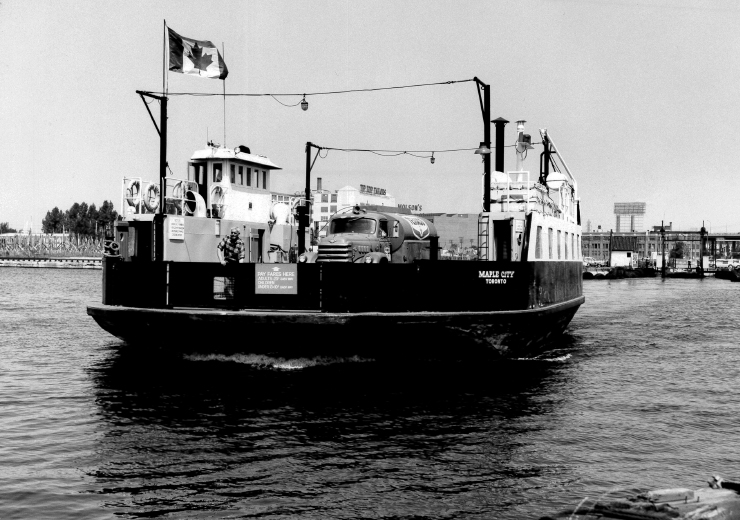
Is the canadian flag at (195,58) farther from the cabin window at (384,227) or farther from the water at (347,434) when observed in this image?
the water at (347,434)

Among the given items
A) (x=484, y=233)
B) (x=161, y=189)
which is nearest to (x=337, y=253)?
(x=484, y=233)

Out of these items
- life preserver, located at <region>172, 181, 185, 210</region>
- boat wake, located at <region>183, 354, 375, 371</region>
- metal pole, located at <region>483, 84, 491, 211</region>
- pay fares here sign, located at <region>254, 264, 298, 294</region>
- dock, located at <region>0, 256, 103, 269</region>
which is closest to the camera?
boat wake, located at <region>183, 354, 375, 371</region>

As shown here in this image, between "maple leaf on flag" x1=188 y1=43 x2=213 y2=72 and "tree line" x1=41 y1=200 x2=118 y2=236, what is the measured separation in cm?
14221

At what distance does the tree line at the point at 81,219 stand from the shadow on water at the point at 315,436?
488 feet

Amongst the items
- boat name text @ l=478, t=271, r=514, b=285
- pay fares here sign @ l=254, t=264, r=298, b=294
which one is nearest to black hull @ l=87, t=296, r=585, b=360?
pay fares here sign @ l=254, t=264, r=298, b=294

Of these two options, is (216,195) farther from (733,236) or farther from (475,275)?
(733,236)

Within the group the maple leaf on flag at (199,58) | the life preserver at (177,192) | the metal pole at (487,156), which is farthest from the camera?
the life preserver at (177,192)

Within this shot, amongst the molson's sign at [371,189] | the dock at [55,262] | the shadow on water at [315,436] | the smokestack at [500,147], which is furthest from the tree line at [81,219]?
the shadow on water at [315,436]

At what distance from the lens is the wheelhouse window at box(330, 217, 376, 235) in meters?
18.1

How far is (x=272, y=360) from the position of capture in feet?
52.9

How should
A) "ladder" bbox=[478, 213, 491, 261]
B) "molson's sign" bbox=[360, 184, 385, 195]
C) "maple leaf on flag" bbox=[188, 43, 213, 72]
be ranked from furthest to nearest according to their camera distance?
"molson's sign" bbox=[360, 184, 385, 195]
"maple leaf on flag" bbox=[188, 43, 213, 72]
"ladder" bbox=[478, 213, 491, 261]

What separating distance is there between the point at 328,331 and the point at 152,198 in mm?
7422

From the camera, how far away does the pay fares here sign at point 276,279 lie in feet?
52.4

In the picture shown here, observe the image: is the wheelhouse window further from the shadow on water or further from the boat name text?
the shadow on water
